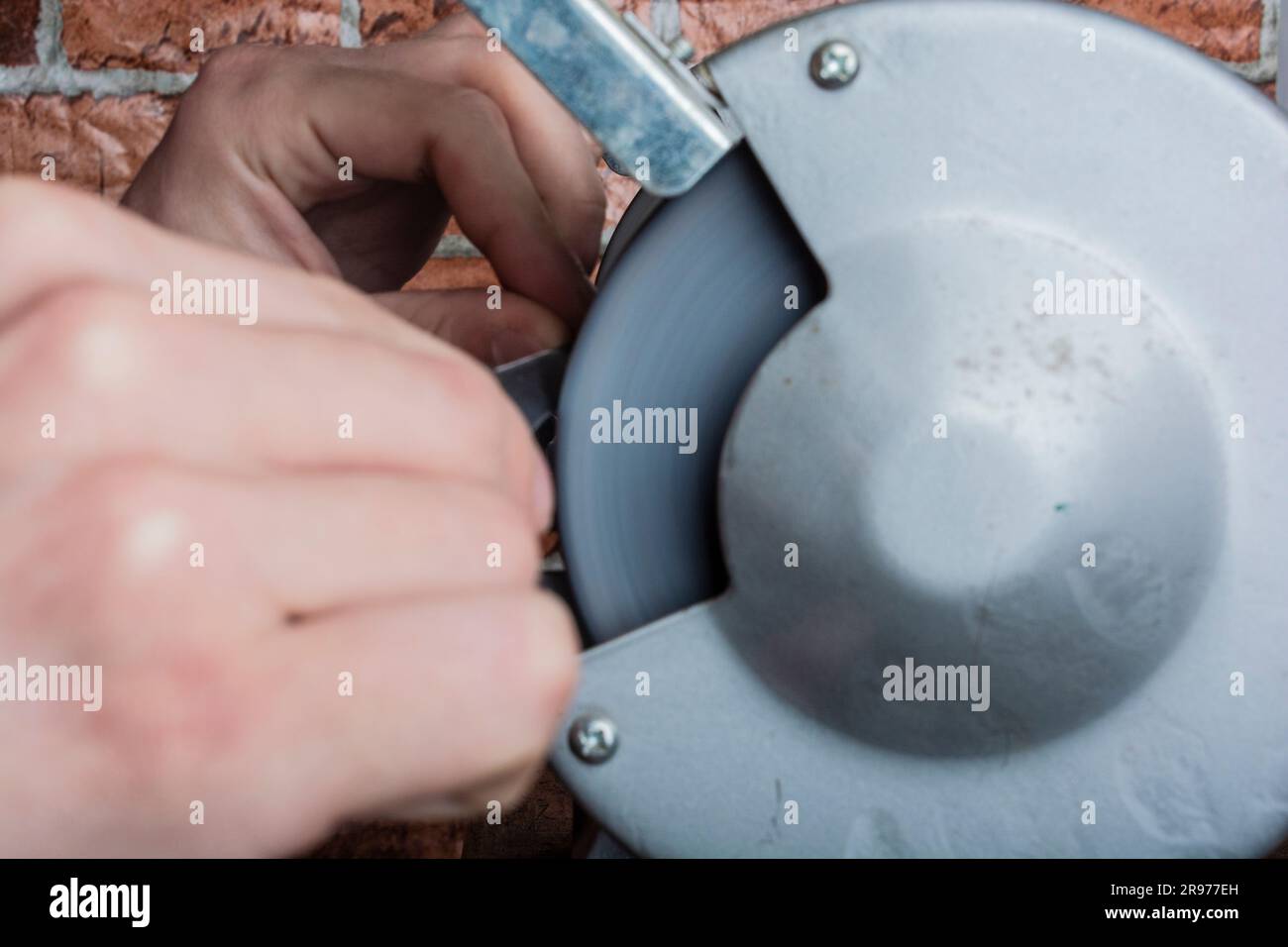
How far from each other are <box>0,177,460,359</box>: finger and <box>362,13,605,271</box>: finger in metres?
0.33

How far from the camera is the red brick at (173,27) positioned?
792 millimetres

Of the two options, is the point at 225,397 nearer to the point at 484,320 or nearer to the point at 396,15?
the point at 484,320

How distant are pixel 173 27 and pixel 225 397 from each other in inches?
26.6

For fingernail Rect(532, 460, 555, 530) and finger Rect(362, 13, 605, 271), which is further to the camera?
finger Rect(362, 13, 605, 271)

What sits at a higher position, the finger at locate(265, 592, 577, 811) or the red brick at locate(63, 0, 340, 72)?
the red brick at locate(63, 0, 340, 72)

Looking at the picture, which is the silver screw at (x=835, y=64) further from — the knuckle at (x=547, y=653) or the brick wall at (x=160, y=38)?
the brick wall at (x=160, y=38)

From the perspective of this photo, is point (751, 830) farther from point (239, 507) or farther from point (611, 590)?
point (239, 507)

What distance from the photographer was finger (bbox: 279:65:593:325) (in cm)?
53

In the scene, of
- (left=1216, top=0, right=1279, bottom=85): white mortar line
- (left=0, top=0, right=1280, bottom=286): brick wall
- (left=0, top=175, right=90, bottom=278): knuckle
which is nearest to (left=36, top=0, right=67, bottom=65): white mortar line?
(left=0, top=0, right=1280, bottom=286): brick wall

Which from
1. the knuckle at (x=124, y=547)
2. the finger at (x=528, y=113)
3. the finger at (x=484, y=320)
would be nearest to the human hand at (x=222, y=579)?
the knuckle at (x=124, y=547)

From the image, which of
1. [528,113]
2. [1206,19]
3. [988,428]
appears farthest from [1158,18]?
[988,428]

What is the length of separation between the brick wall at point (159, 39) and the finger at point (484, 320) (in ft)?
1.13

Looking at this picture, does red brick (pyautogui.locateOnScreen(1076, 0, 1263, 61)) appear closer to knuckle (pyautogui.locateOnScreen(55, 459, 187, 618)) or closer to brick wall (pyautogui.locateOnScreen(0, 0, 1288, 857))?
brick wall (pyautogui.locateOnScreen(0, 0, 1288, 857))

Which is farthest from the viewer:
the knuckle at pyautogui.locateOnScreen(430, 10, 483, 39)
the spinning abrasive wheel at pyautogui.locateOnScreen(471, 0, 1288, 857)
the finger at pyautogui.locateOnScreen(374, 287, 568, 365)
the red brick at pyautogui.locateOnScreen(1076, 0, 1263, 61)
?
the red brick at pyautogui.locateOnScreen(1076, 0, 1263, 61)
